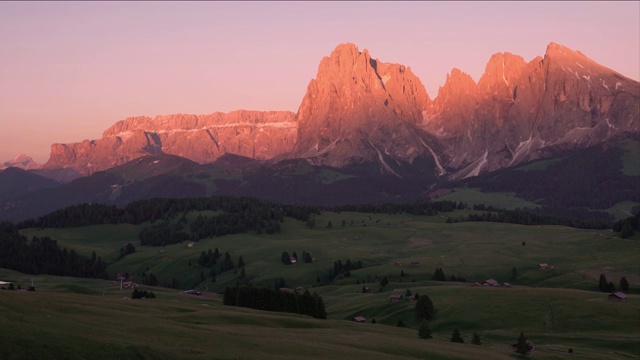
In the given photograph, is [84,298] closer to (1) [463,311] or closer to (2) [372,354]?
(2) [372,354]

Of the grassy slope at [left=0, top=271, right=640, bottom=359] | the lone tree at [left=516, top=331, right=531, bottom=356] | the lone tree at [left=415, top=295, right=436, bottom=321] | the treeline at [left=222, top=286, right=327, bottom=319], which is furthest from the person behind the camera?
the lone tree at [left=415, top=295, right=436, bottom=321]

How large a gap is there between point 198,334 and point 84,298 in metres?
30.4

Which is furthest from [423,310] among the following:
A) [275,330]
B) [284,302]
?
[275,330]

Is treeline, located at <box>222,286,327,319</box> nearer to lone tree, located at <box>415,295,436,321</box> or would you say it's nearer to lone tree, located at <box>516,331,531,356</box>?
lone tree, located at <box>415,295,436,321</box>

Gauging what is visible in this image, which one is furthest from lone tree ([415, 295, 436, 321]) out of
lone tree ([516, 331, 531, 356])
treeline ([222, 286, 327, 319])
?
lone tree ([516, 331, 531, 356])

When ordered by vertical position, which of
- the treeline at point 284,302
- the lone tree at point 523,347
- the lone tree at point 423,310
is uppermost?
the lone tree at point 523,347

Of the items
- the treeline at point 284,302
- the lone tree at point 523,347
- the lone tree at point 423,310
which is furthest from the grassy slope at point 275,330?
the treeline at point 284,302

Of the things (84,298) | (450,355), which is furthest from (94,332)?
(450,355)

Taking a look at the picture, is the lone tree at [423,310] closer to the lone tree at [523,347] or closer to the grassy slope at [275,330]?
the grassy slope at [275,330]

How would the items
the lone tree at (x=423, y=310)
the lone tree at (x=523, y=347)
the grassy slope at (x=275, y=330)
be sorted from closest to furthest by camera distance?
1. the grassy slope at (x=275, y=330)
2. the lone tree at (x=523, y=347)
3. the lone tree at (x=423, y=310)

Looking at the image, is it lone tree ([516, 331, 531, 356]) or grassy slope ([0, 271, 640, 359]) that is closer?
grassy slope ([0, 271, 640, 359])

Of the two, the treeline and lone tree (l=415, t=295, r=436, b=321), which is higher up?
the treeline

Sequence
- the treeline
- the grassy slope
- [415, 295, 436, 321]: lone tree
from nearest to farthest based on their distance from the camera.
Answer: the grassy slope, the treeline, [415, 295, 436, 321]: lone tree

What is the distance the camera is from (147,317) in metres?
93.8
